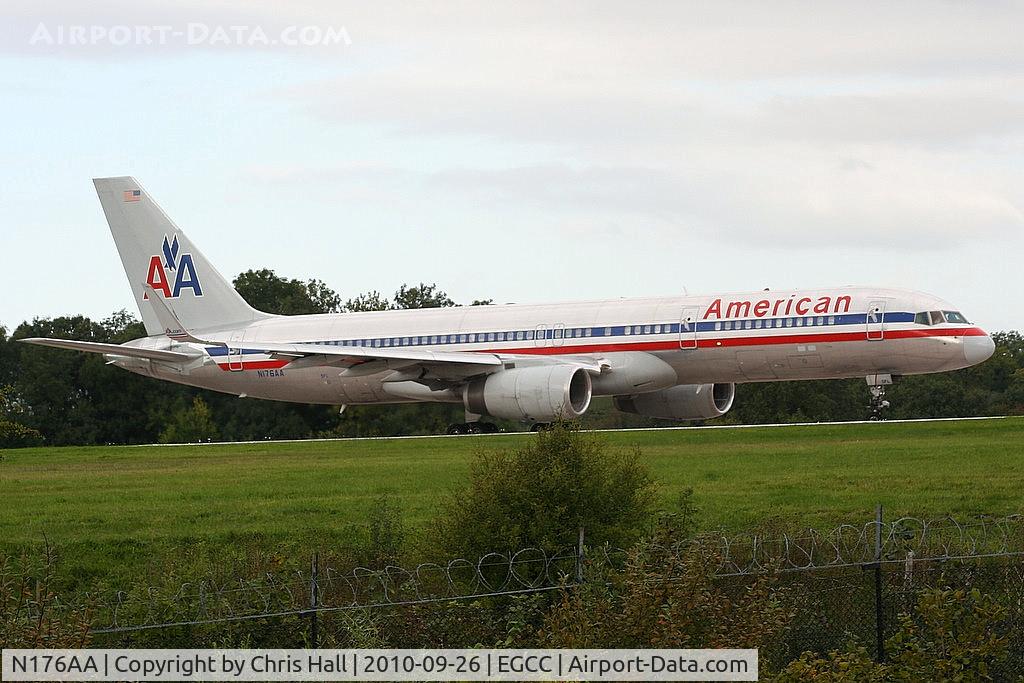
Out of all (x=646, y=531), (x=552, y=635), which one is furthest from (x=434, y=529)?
(x=552, y=635)

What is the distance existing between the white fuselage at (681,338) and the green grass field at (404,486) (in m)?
2.40

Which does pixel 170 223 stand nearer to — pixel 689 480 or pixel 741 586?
pixel 689 480

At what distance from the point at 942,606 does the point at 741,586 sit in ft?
6.00

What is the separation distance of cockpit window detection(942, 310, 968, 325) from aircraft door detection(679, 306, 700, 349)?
5.84m

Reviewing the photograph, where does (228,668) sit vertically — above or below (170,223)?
below

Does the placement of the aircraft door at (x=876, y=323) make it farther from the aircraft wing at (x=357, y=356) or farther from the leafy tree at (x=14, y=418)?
the leafy tree at (x=14, y=418)

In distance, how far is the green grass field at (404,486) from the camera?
1900 cm

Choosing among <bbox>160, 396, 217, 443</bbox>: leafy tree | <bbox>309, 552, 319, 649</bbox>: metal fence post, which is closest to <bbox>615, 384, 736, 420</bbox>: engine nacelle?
<bbox>160, 396, 217, 443</bbox>: leafy tree

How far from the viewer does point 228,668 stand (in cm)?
1203

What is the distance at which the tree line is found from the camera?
54406 millimetres

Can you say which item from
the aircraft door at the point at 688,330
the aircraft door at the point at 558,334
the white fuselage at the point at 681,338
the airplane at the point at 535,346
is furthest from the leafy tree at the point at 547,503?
the aircraft door at the point at 558,334

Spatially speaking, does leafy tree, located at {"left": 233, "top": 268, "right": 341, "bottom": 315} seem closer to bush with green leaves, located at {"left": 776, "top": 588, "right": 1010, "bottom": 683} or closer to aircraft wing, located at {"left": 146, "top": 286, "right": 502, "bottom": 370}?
aircraft wing, located at {"left": 146, "top": 286, "right": 502, "bottom": 370}

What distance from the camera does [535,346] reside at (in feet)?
125

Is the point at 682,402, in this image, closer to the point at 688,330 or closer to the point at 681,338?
the point at 681,338
